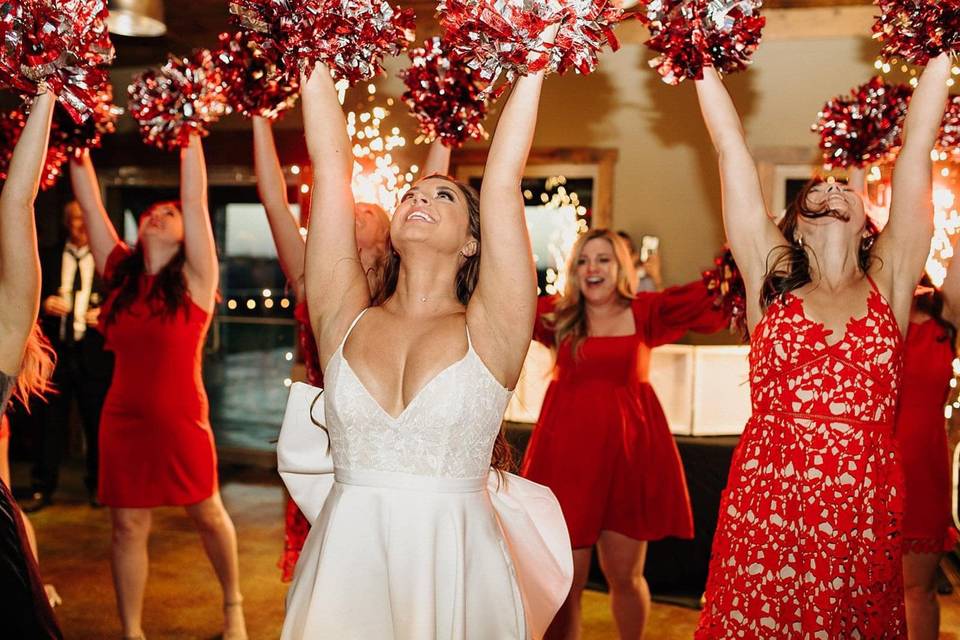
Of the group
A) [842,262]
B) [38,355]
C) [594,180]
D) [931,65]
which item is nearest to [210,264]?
[38,355]

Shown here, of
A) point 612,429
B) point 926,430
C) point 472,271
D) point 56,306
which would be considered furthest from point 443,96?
point 56,306

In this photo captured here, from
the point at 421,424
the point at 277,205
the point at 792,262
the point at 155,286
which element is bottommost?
the point at 421,424

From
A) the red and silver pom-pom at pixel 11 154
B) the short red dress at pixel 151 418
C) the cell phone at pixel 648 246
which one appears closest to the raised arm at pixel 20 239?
the red and silver pom-pom at pixel 11 154

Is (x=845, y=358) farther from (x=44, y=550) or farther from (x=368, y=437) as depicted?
(x=44, y=550)

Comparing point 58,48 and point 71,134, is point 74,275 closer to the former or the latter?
point 71,134

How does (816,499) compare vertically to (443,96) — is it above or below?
below

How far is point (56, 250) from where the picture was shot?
6152mm

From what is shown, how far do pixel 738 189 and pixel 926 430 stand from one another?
1.35 metres

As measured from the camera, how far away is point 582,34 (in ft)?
5.49

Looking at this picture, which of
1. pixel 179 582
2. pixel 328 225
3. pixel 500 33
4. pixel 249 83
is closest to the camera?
pixel 500 33

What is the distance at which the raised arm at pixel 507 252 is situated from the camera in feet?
5.69

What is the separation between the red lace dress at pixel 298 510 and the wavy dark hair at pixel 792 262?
1.33m

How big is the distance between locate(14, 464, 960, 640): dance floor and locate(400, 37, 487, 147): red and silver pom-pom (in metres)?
2.09

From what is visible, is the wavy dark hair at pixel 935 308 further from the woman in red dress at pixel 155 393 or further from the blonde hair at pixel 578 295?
the woman in red dress at pixel 155 393
